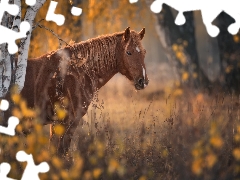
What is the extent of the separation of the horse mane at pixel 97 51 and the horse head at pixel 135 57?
0.54 ft

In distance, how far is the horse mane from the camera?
20.0 ft

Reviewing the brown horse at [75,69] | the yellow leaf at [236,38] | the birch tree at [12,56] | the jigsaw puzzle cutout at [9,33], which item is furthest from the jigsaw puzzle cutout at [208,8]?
the yellow leaf at [236,38]

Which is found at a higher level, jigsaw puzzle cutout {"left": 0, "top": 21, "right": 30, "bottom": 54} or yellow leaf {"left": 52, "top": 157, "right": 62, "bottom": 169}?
jigsaw puzzle cutout {"left": 0, "top": 21, "right": 30, "bottom": 54}

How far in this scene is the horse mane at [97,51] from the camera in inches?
240

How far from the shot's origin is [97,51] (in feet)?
20.0

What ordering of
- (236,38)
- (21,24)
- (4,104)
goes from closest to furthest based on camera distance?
1. (4,104)
2. (21,24)
3. (236,38)

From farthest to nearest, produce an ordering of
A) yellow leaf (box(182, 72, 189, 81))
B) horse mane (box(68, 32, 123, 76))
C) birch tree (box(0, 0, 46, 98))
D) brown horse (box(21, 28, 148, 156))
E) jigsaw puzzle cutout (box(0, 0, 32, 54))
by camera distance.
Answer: yellow leaf (box(182, 72, 189, 81))
horse mane (box(68, 32, 123, 76))
brown horse (box(21, 28, 148, 156))
birch tree (box(0, 0, 46, 98))
jigsaw puzzle cutout (box(0, 0, 32, 54))

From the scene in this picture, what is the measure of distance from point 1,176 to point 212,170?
82.0 inches

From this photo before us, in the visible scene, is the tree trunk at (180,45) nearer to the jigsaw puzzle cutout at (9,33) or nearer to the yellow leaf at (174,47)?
the yellow leaf at (174,47)

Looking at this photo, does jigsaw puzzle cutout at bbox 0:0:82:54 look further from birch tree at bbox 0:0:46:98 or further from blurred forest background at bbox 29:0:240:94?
blurred forest background at bbox 29:0:240:94

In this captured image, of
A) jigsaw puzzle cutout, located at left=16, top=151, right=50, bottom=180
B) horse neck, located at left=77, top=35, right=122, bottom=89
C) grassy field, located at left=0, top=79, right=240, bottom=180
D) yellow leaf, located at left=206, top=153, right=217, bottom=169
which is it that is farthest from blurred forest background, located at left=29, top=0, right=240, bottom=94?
jigsaw puzzle cutout, located at left=16, top=151, right=50, bottom=180

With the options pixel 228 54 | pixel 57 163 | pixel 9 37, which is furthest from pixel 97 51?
pixel 228 54

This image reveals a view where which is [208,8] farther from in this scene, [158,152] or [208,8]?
[158,152]

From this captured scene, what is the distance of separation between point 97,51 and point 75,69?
398 millimetres
